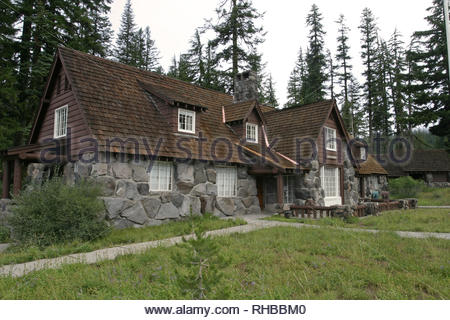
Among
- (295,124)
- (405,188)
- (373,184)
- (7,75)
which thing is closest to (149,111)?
(7,75)

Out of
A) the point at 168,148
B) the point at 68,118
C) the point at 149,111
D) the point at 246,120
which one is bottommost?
the point at 168,148

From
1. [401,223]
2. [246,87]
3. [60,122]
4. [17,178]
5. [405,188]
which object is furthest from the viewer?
[405,188]

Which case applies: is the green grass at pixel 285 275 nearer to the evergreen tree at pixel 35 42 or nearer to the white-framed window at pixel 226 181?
the white-framed window at pixel 226 181

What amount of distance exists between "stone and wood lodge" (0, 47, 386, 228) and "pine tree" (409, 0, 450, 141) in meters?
13.6

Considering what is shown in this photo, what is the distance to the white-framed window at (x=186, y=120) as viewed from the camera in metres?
13.7

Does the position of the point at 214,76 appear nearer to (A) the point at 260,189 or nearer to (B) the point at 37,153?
(A) the point at 260,189

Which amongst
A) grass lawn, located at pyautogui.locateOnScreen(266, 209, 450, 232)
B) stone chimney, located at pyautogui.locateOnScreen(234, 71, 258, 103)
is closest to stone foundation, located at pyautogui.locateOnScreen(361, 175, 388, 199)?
stone chimney, located at pyautogui.locateOnScreen(234, 71, 258, 103)

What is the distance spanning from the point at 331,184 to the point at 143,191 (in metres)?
11.6

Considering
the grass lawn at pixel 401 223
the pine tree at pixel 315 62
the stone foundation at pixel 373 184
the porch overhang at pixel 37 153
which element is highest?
the pine tree at pixel 315 62

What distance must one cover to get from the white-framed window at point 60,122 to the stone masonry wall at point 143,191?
168 centimetres

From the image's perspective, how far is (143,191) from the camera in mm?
11438

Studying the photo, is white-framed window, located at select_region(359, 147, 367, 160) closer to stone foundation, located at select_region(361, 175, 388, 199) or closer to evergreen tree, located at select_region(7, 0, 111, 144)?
stone foundation, located at select_region(361, 175, 388, 199)

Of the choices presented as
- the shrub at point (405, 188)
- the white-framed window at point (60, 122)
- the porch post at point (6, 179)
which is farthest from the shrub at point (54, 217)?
the shrub at point (405, 188)

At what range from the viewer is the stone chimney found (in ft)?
63.2
